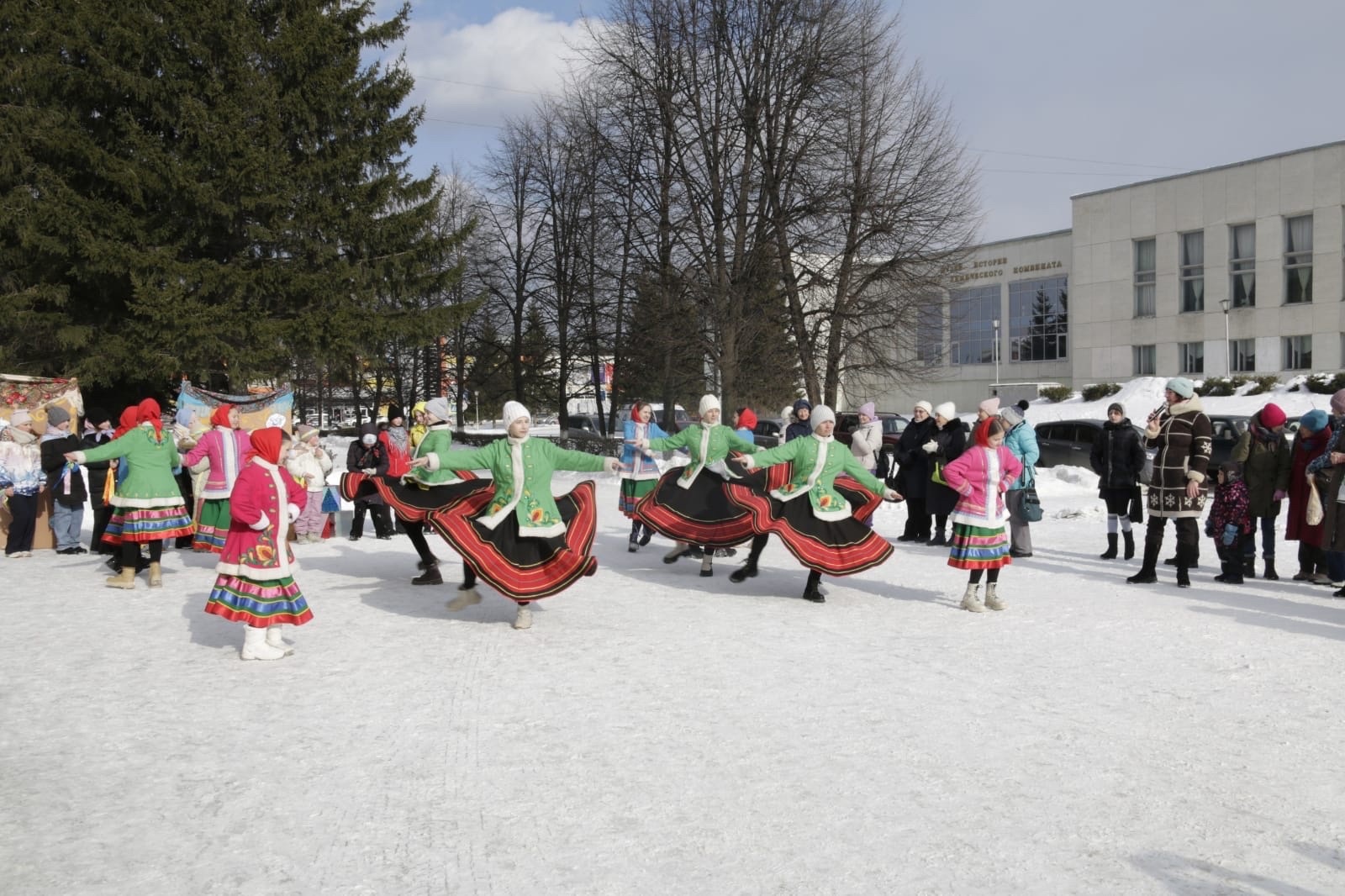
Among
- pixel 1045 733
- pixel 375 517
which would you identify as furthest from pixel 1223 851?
pixel 375 517

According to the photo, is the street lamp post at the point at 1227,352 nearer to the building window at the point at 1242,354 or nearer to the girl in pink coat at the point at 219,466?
the building window at the point at 1242,354

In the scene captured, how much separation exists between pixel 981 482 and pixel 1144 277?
50066 mm

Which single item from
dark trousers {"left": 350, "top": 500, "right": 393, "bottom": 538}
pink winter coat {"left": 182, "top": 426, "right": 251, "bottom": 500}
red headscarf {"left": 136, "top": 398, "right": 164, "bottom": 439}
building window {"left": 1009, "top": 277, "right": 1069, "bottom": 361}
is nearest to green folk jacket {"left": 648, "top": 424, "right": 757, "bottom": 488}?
pink winter coat {"left": 182, "top": 426, "right": 251, "bottom": 500}

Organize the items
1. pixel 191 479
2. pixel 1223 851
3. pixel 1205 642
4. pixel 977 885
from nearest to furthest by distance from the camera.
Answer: pixel 977 885 → pixel 1223 851 → pixel 1205 642 → pixel 191 479

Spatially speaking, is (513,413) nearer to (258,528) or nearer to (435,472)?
(435,472)

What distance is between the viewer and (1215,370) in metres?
51.5

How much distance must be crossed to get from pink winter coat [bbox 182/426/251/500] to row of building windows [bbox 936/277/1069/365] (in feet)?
163

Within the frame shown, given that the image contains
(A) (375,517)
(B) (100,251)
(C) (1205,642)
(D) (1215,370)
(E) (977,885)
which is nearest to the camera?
(E) (977,885)

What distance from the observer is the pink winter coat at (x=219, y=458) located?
11.5 metres

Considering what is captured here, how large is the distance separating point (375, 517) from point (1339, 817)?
1308 cm

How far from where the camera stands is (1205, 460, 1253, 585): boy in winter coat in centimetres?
1112

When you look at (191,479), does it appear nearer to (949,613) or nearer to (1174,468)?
(949,613)

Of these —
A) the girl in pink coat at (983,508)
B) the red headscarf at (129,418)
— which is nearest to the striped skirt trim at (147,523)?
the red headscarf at (129,418)

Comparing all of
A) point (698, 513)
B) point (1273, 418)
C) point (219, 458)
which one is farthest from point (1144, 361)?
point (219, 458)
